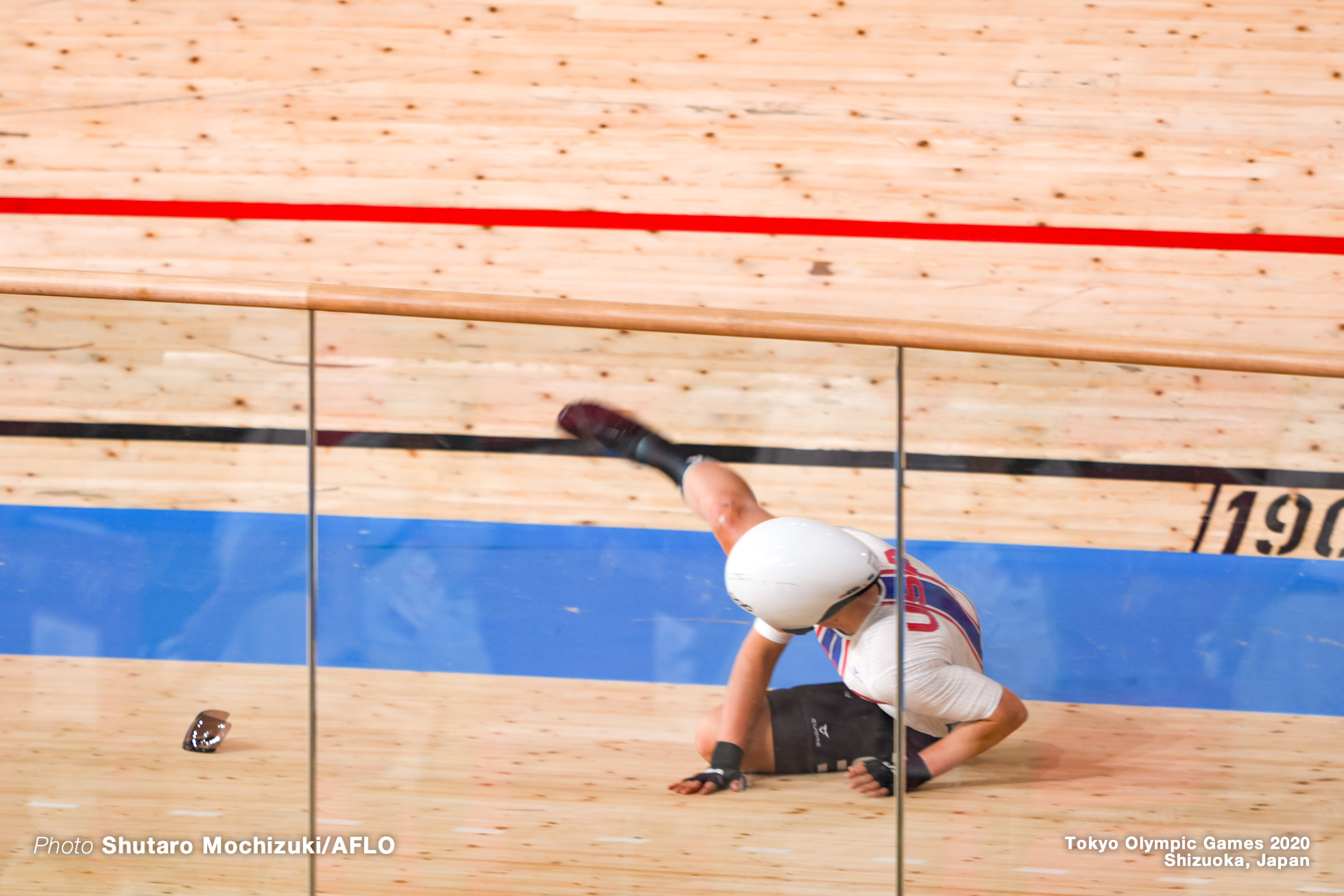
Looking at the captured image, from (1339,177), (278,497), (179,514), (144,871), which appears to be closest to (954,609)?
(278,497)

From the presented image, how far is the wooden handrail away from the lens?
58.4 inches

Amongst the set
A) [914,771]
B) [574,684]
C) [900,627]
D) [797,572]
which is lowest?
[914,771]

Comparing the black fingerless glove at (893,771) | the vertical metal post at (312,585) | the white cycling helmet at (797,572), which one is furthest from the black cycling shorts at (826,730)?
the vertical metal post at (312,585)

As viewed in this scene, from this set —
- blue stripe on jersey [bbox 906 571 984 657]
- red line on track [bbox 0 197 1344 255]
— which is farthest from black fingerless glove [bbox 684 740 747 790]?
red line on track [bbox 0 197 1344 255]

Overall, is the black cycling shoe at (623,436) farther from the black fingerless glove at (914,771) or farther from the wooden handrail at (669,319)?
the black fingerless glove at (914,771)

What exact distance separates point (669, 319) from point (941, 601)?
2.27 feet

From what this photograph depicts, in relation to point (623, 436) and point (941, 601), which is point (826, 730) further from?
point (623, 436)

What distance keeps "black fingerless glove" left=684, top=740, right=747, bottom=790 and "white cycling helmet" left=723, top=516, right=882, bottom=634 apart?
0.74ft

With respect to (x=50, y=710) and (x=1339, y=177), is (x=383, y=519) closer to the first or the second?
(x=50, y=710)

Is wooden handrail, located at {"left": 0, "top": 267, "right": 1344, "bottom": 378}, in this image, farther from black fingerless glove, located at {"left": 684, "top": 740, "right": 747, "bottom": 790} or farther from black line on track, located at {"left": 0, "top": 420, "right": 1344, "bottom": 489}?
black fingerless glove, located at {"left": 684, "top": 740, "right": 747, "bottom": 790}

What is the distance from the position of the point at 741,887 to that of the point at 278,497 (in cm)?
104

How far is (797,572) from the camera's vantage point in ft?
5.04

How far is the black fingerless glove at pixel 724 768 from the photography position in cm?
156

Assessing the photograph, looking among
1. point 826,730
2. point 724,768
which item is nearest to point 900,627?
point 826,730
